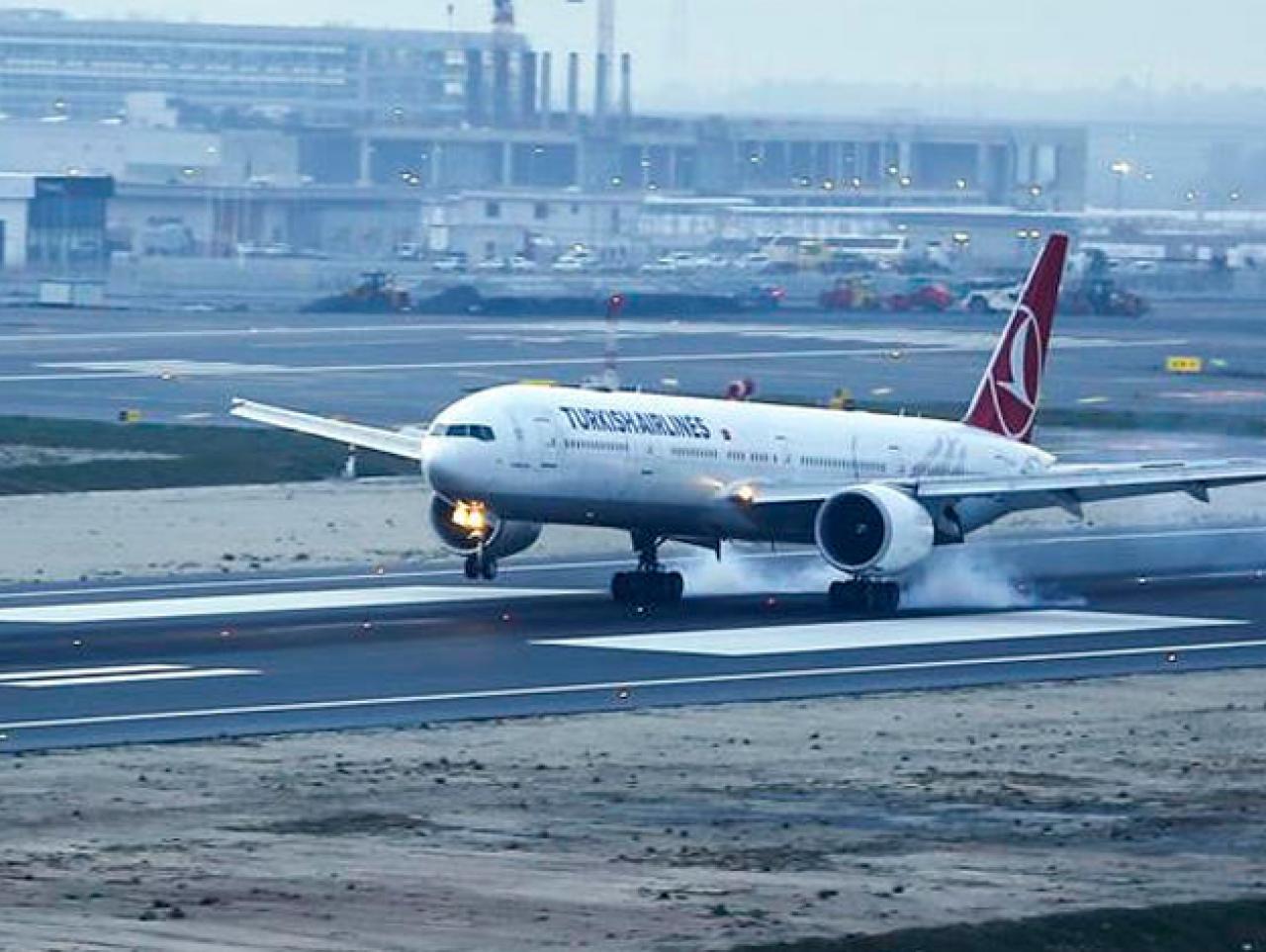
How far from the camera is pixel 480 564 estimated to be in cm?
6262

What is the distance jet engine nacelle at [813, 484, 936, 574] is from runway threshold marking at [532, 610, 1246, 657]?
118cm

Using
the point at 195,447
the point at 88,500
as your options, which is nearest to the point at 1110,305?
the point at 195,447

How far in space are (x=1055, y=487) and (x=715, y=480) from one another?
655 centimetres

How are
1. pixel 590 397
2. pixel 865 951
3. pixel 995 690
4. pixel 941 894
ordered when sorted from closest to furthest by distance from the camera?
1. pixel 865 951
2. pixel 941 894
3. pixel 995 690
4. pixel 590 397

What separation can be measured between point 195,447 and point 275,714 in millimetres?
45365

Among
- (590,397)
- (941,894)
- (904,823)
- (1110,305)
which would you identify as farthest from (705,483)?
(1110,305)

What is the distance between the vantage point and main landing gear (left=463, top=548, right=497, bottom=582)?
62562mm

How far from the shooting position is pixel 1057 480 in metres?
64.6

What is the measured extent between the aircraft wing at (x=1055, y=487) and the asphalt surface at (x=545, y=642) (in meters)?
2.01

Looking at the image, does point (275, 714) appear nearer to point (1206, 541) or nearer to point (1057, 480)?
point (1057, 480)

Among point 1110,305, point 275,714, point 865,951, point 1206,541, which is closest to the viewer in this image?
point 865,951

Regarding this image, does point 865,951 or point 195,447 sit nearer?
point 865,951

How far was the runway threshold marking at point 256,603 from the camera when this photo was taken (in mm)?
59500

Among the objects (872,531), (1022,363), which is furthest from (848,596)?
(1022,363)
